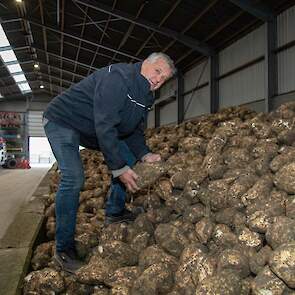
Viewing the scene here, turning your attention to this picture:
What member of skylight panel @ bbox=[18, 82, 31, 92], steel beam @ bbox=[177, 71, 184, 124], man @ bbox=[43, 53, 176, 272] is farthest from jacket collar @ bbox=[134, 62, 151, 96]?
skylight panel @ bbox=[18, 82, 31, 92]

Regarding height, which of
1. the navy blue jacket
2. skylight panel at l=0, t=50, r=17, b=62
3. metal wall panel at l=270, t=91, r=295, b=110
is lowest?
the navy blue jacket

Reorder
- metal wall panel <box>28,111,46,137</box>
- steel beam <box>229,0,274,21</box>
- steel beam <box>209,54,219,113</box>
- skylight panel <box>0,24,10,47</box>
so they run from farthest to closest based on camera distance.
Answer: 1. metal wall panel <box>28,111,46,137</box>
2. skylight panel <box>0,24,10,47</box>
3. steel beam <box>209,54,219,113</box>
4. steel beam <box>229,0,274,21</box>

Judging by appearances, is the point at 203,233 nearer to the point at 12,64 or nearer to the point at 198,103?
the point at 198,103

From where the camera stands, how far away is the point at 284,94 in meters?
7.14

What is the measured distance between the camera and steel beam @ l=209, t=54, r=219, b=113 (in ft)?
33.9

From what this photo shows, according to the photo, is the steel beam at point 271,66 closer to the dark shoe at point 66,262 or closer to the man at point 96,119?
the man at point 96,119

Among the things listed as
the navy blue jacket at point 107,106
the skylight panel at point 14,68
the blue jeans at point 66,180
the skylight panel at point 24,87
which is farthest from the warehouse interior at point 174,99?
the navy blue jacket at point 107,106

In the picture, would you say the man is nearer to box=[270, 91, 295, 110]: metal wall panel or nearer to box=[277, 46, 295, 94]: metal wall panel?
box=[270, 91, 295, 110]: metal wall panel

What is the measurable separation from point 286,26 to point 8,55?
12.8m

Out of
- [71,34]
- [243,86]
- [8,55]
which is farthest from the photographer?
[8,55]

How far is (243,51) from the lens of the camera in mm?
8984

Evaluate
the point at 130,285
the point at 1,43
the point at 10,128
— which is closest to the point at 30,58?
the point at 1,43

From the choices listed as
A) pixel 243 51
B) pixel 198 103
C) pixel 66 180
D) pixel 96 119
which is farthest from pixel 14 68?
pixel 96 119

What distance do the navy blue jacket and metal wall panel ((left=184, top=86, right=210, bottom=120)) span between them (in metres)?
8.69
